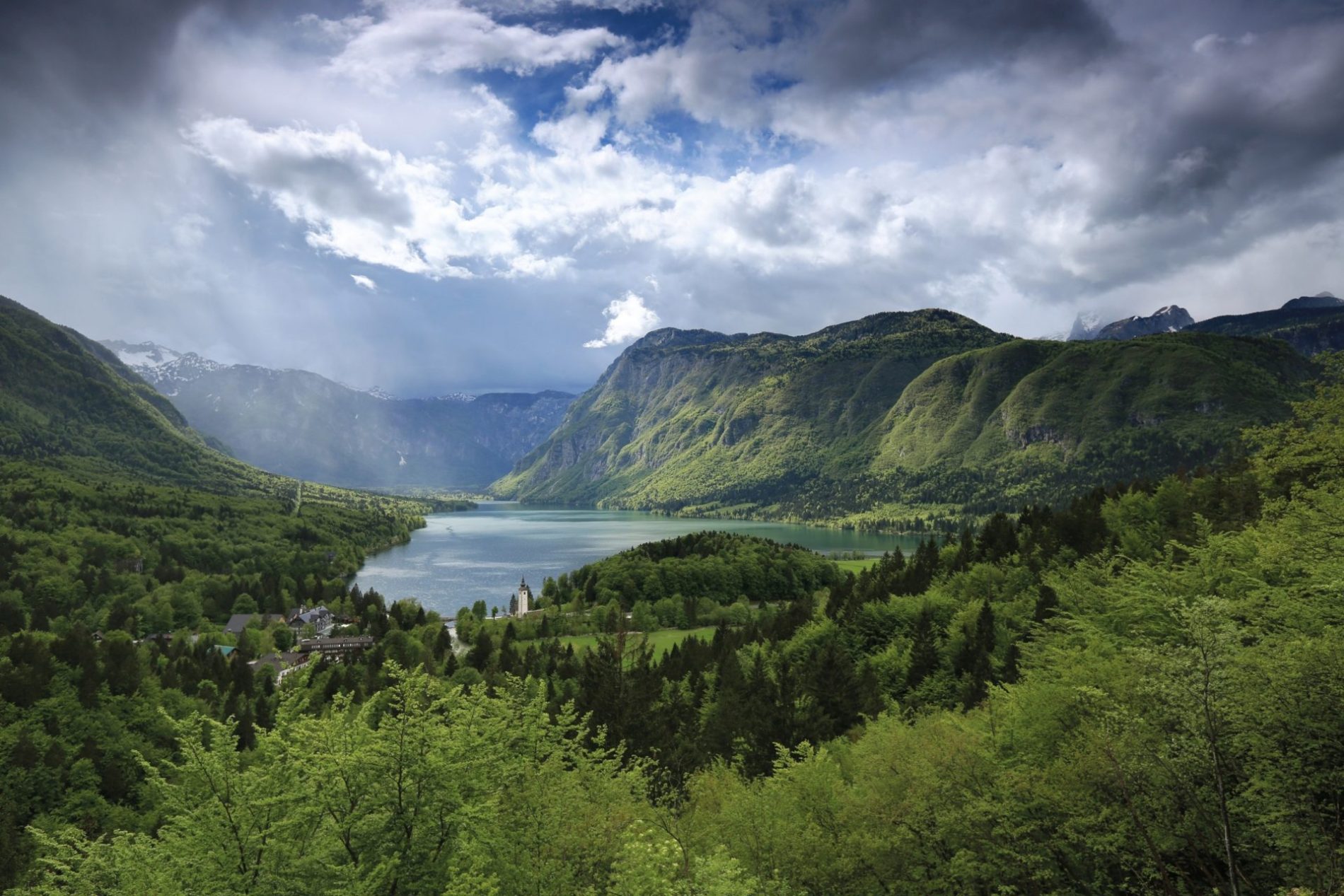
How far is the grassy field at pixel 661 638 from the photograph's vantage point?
91.5 metres

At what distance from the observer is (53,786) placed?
165 feet

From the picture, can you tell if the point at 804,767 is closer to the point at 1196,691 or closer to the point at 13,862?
the point at 1196,691

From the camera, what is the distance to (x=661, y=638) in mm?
97938

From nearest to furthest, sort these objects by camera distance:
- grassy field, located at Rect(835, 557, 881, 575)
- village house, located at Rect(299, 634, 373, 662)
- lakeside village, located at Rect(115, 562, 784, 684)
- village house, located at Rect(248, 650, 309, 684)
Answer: village house, located at Rect(248, 650, 309, 684)
lakeside village, located at Rect(115, 562, 784, 684)
village house, located at Rect(299, 634, 373, 662)
grassy field, located at Rect(835, 557, 881, 575)

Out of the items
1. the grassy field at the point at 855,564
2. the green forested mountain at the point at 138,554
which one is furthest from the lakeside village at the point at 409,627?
the grassy field at the point at 855,564

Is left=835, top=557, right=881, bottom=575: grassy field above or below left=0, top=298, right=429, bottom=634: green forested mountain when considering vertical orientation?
below

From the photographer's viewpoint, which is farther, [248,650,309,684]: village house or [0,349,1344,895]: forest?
[248,650,309,684]: village house

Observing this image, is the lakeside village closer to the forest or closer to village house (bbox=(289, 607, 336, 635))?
village house (bbox=(289, 607, 336, 635))

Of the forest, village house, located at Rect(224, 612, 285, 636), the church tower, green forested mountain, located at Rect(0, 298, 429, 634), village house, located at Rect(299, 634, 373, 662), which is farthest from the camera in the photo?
the church tower

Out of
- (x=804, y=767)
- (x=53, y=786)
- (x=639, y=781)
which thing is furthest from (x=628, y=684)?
(x=53, y=786)

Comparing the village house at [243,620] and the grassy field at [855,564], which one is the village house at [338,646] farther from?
the grassy field at [855,564]

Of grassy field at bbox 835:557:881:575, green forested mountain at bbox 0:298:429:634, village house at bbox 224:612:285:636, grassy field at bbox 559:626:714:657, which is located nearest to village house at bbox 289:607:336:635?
village house at bbox 224:612:285:636

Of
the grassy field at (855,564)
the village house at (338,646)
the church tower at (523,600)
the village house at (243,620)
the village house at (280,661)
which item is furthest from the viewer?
the grassy field at (855,564)

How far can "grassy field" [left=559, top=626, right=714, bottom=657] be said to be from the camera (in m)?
91.5
